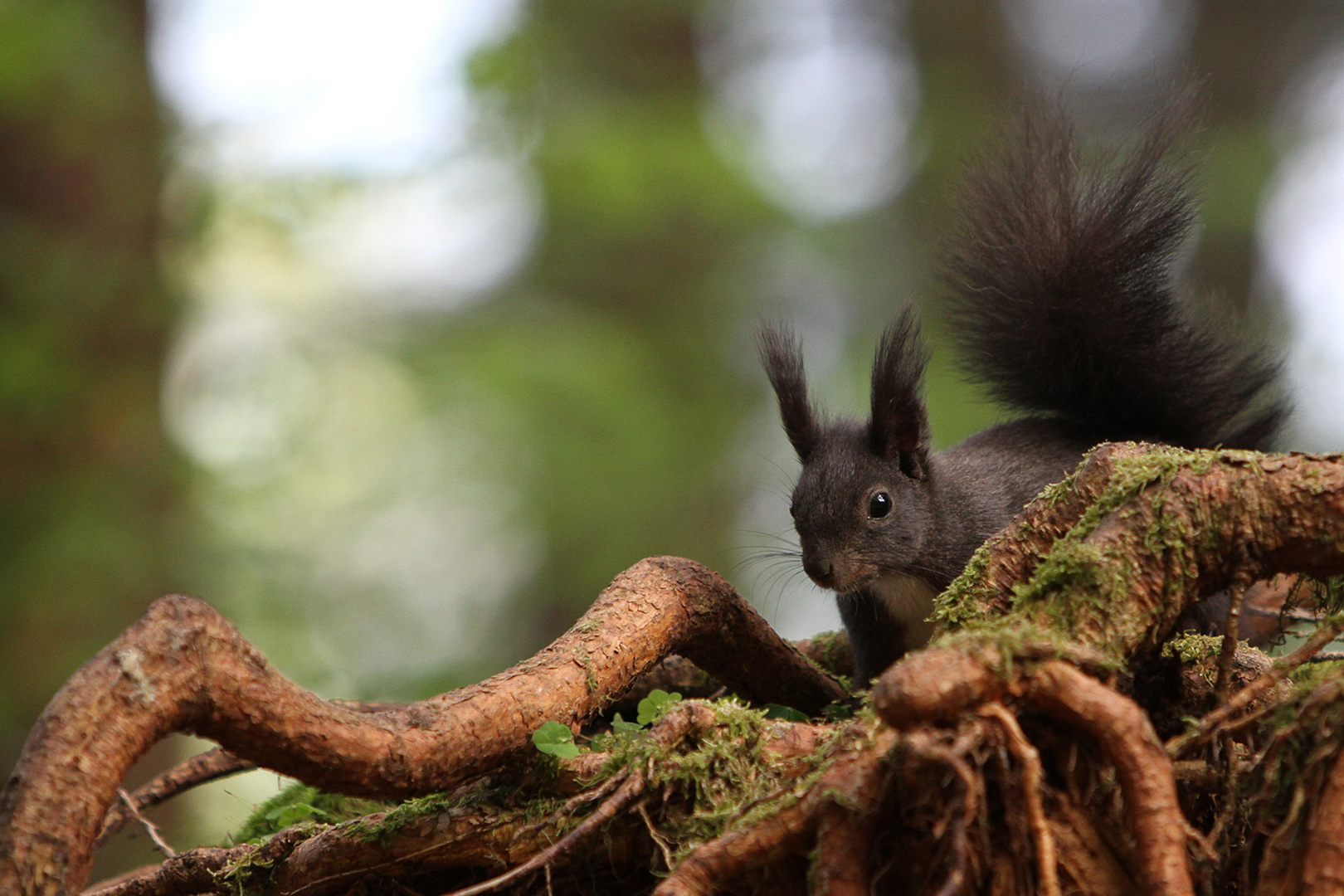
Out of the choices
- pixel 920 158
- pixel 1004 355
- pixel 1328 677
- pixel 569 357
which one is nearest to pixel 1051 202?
pixel 1004 355

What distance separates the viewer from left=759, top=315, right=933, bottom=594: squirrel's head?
2.25m

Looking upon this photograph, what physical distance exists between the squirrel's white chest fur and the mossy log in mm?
781

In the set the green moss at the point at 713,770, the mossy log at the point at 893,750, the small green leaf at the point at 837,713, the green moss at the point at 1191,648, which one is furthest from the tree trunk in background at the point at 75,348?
the green moss at the point at 1191,648

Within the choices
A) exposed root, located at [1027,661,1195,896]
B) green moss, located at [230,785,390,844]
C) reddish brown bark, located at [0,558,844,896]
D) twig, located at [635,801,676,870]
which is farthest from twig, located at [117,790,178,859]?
exposed root, located at [1027,661,1195,896]

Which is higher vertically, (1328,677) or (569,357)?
(569,357)

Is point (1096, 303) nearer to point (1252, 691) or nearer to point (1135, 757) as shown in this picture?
point (1252, 691)

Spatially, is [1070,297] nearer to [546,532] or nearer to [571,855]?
[571,855]

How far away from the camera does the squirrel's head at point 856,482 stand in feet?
7.37

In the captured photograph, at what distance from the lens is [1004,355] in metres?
2.51

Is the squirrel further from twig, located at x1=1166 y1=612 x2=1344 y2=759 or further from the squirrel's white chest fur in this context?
twig, located at x1=1166 y1=612 x2=1344 y2=759

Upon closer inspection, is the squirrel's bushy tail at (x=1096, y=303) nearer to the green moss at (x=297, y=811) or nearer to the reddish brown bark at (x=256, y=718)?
the reddish brown bark at (x=256, y=718)

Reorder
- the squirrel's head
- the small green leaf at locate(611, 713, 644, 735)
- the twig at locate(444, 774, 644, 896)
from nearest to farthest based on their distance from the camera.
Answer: the twig at locate(444, 774, 644, 896) < the small green leaf at locate(611, 713, 644, 735) < the squirrel's head

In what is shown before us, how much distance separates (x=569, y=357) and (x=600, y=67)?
7.55 feet

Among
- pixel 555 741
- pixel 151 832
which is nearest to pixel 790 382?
pixel 555 741
